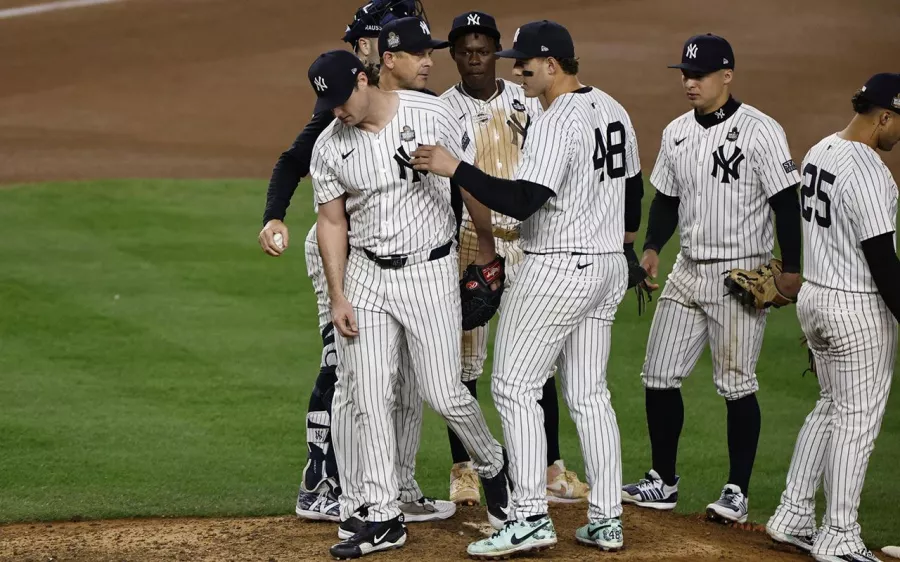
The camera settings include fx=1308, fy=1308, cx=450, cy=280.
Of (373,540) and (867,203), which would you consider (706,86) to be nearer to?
(867,203)

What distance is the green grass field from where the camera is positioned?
239 inches

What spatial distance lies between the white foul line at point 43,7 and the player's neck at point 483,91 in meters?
A: 12.2

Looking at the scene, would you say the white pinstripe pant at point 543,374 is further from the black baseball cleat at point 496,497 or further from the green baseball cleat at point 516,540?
the black baseball cleat at point 496,497

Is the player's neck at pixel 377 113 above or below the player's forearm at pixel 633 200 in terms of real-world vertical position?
above

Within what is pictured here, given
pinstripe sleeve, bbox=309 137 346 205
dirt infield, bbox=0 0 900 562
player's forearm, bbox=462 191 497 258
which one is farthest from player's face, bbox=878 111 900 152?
dirt infield, bbox=0 0 900 562

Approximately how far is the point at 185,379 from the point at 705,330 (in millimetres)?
3631

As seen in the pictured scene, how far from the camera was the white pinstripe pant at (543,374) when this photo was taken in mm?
4543

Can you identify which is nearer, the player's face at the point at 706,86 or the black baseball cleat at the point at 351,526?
A: the black baseball cleat at the point at 351,526

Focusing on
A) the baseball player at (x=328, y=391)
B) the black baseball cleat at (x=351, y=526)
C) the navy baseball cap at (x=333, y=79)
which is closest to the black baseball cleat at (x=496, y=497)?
the baseball player at (x=328, y=391)

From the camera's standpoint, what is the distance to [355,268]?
467 cm

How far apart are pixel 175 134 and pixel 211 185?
152 cm

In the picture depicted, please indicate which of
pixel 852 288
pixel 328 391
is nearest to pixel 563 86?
pixel 852 288

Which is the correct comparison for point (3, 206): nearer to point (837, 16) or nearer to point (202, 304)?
point (202, 304)

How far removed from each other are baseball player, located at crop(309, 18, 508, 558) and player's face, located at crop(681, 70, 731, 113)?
1054 mm
